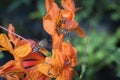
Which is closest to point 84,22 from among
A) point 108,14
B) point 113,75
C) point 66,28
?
point 108,14

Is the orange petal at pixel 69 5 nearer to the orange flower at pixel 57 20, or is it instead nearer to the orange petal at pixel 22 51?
the orange flower at pixel 57 20

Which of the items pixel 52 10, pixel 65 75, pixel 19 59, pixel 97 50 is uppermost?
pixel 52 10

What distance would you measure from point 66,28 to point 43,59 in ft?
0.54

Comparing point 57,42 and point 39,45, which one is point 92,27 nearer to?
point 39,45

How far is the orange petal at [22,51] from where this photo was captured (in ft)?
5.98

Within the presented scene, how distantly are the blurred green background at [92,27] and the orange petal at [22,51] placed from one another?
5.28 ft

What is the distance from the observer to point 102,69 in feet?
14.5

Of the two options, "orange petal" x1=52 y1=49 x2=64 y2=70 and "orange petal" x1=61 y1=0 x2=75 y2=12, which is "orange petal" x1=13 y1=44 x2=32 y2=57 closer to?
"orange petal" x1=52 y1=49 x2=64 y2=70

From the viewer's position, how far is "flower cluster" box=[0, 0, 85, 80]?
1.84 meters

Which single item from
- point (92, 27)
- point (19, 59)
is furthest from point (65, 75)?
point (92, 27)

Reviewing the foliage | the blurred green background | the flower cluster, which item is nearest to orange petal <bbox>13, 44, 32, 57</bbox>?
the flower cluster

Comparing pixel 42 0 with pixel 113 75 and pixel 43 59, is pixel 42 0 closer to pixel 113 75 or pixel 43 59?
pixel 113 75

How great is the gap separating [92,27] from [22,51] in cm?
255

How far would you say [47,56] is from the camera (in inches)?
77.4
